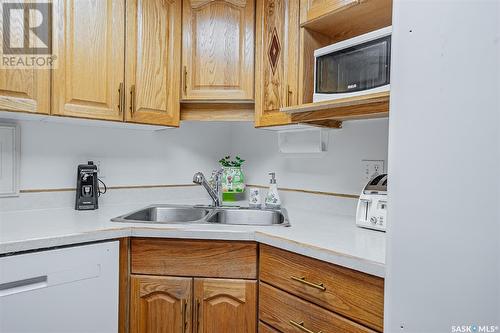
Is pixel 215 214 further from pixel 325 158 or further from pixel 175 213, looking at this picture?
pixel 325 158

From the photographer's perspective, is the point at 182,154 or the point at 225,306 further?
the point at 182,154

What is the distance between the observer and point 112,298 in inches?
51.0

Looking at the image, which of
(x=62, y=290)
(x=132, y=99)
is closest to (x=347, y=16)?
(x=132, y=99)

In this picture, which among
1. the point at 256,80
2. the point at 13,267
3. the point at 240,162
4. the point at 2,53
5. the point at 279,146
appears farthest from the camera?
the point at 240,162

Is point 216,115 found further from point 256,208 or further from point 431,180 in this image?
point 431,180

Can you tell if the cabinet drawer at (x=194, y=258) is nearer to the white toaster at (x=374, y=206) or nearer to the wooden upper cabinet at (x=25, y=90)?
the white toaster at (x=374, y=206)

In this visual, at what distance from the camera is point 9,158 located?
155 cm

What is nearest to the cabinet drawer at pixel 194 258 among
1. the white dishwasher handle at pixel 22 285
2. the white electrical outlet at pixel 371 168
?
the white dishwasher handle at pixel 22 285

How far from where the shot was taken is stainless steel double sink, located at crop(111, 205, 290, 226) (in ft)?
5.82

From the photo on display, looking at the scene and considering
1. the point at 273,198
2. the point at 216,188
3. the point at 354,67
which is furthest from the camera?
the point at 216,188

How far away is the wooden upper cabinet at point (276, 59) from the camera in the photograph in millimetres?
1501

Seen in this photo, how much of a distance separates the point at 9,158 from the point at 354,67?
1.61 m

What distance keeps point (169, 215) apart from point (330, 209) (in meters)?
0.91

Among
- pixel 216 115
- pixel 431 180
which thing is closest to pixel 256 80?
pixel 216 115
